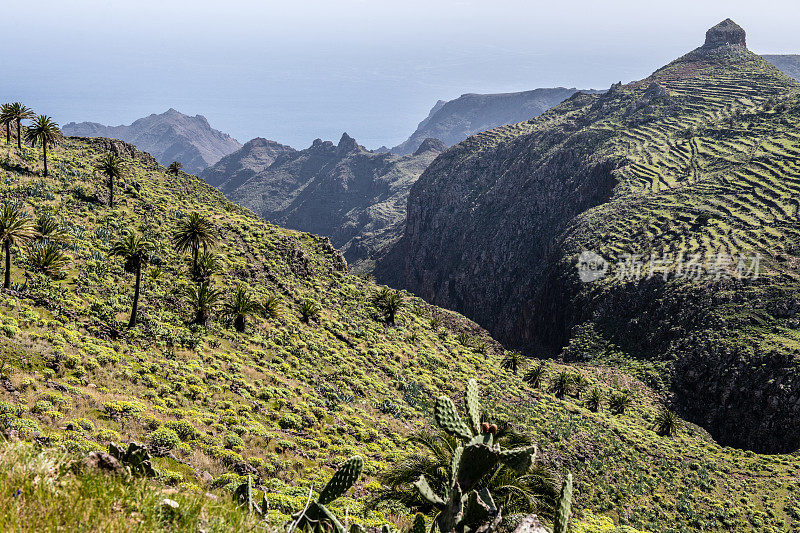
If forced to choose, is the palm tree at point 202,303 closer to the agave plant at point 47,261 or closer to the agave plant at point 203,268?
the agave plant at point 203,268

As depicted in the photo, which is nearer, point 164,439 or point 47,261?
point 164,439

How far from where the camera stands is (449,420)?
19.5 feet

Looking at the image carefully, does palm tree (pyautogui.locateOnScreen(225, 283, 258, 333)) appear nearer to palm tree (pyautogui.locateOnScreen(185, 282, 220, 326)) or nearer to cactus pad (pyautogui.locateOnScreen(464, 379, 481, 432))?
palm tree (pyautogui.locateOnScreen(185, 282, 220, 326))

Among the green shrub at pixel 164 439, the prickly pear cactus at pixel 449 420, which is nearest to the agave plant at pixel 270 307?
the green shrub at pixel 164 439

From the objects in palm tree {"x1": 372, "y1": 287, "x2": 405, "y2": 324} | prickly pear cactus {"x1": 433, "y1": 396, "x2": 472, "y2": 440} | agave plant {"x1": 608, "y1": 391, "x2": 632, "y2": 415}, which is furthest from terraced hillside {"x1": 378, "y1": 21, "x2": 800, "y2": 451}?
prickly pear cactus {"x1": 433, "y1": 396, "x2": 472, "y2": 440}

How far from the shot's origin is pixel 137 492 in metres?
5.04

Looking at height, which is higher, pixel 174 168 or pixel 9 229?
pixel 174 168

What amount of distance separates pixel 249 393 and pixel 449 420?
2754 cm

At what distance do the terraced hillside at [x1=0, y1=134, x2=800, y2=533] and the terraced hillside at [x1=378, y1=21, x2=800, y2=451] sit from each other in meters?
10.3

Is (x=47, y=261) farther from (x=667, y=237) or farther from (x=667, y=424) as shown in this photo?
(x=667, y=237)

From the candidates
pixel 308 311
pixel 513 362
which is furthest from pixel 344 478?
pixel 513 362

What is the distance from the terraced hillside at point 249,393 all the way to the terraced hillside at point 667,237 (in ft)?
33.7

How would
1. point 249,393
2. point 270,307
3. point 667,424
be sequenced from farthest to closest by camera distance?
1. point 667,424
2. point 270,307
3. point 249,393

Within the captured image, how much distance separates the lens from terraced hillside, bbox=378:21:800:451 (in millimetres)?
61312
